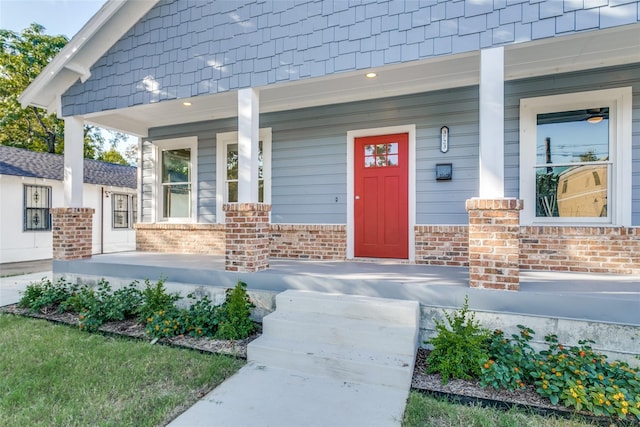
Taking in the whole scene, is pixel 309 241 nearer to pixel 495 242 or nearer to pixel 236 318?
pixel 236 318

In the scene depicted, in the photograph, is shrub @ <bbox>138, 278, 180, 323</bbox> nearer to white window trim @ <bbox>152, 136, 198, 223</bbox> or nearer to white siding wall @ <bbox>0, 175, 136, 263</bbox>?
white window trim @ <bbox>152, 136, 198, 223</bbox>

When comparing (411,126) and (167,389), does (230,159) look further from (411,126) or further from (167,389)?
(167,389)

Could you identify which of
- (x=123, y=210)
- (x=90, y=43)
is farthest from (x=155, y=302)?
(x=123, y=210)

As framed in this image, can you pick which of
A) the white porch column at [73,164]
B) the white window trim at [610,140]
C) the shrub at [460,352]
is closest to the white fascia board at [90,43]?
the white porch column at [73,164]

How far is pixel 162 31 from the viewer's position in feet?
15.8

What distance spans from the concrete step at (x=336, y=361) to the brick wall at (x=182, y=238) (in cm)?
359

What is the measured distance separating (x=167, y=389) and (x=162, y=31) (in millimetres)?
4649

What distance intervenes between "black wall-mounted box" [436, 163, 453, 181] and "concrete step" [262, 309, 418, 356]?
8.24 feet

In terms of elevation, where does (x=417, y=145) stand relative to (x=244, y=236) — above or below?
above

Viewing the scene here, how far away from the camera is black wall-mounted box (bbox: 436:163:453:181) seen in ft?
15.9

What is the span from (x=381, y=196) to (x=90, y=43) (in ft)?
16.4

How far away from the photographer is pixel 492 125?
10.4 feet

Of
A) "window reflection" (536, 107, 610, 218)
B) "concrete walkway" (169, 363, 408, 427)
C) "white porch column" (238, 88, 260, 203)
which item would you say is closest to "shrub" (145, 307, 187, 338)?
"concrete walkway" (169, 363, 408, 427)

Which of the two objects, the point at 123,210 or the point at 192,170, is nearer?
the point at 192,170
